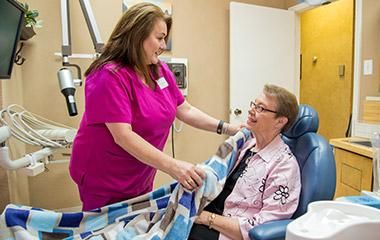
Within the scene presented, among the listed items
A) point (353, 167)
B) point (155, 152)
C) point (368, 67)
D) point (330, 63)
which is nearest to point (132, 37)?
point (155, 152)

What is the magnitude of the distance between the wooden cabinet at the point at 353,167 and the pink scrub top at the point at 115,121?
132 cm

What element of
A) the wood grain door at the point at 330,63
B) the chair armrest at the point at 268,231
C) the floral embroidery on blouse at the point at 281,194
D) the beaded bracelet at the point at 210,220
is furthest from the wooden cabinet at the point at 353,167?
the wood grain door at the point at 330,63

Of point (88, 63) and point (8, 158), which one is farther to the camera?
point (88, 63)

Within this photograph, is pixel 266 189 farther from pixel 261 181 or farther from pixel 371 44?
pixel 371 44

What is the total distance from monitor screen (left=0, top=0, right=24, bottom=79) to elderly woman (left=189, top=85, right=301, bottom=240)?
1105mm

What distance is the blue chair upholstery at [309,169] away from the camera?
1.13 m

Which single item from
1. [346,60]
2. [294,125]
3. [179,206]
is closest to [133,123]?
[179,206]

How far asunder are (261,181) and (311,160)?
229 millimetres

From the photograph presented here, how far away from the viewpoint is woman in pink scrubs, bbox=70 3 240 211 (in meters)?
1.11

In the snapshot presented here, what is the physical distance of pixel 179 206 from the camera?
1.13 metres

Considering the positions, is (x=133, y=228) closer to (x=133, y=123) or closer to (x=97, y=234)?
(x=97, y=234)

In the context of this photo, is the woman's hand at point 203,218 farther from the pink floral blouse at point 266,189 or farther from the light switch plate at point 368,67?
the light switch plate at point 368,67

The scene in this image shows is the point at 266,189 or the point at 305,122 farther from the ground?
the point at 305,122

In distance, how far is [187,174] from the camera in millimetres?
1073
